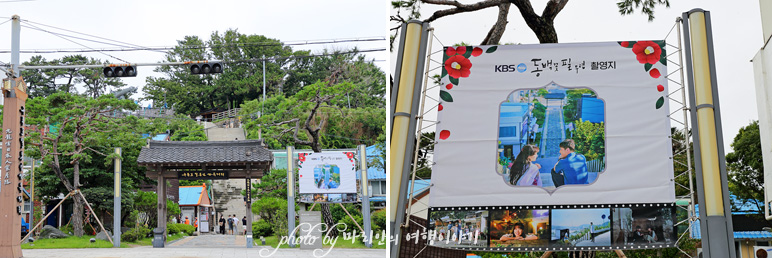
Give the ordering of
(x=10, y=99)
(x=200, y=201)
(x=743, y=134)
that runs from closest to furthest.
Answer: (x=10, y=99) → (x=743, y=134) → (x=200, y=201)

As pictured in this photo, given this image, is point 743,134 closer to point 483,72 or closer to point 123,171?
point 483,72

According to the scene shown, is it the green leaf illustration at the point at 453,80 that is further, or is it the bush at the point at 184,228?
the bush at the point at 184,228

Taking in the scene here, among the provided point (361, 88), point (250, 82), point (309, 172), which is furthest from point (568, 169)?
point (250, 82)

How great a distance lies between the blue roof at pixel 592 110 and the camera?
164 inches

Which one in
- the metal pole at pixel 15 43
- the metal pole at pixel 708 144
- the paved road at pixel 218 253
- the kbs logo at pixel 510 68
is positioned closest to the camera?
the metal pole at pixel 708 144

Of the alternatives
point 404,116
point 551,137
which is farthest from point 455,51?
point 551,137

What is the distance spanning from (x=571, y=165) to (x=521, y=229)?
Result: 0.54m

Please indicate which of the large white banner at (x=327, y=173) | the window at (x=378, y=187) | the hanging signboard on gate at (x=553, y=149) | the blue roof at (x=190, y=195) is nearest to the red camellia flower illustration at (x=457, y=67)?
the hanging signboard on gate at (x=553, y=149)

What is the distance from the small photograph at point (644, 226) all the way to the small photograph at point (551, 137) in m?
0.31

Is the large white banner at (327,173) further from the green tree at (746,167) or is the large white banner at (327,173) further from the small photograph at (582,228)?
the small photograph at (582,228)

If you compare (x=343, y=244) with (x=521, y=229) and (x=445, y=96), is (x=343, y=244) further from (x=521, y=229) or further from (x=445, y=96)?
(x=521, y=229)

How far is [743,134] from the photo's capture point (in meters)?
15.3

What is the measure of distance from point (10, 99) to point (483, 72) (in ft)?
38.2

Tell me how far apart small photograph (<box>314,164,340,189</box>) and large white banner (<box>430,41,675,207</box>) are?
1146cm
